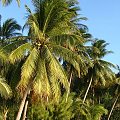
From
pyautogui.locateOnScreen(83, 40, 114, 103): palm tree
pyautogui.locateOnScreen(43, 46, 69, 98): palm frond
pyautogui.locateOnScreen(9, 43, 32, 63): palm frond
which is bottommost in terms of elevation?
pyautogui.locateOnScreen(83, 40, 114, 103): palm tree

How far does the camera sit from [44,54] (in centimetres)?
2498

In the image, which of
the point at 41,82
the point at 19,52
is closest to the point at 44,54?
the point at 19,52

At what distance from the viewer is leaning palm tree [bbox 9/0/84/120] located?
24.3 meters

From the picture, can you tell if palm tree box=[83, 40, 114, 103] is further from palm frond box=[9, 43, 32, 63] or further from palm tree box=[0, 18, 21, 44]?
palm frond box=[9, 43, 32, 63]

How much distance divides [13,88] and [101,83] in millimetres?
25976

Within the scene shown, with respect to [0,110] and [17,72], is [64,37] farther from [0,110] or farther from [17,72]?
[0,110]

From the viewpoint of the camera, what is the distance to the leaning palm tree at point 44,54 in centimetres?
2429

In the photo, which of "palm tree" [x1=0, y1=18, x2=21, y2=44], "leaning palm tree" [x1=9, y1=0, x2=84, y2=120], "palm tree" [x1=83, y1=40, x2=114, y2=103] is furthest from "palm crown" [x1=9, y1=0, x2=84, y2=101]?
"palm tree" [x1=83, y1=40, x2=114, y2=103]

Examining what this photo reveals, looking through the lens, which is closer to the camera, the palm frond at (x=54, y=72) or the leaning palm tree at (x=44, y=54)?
the leaning palm tree at (x=44, y=54)

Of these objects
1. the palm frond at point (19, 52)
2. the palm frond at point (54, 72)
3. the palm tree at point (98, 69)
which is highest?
the palm frond at point (19, 52)

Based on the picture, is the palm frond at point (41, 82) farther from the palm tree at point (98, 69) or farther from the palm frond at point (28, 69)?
the palm tree at point (98, 69)

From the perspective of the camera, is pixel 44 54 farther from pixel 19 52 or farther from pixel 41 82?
pixel 41 82

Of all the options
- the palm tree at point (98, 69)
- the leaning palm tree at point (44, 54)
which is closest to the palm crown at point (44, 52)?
the leaning palm tree at point (44, 54)

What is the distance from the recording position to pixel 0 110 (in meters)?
37.8
